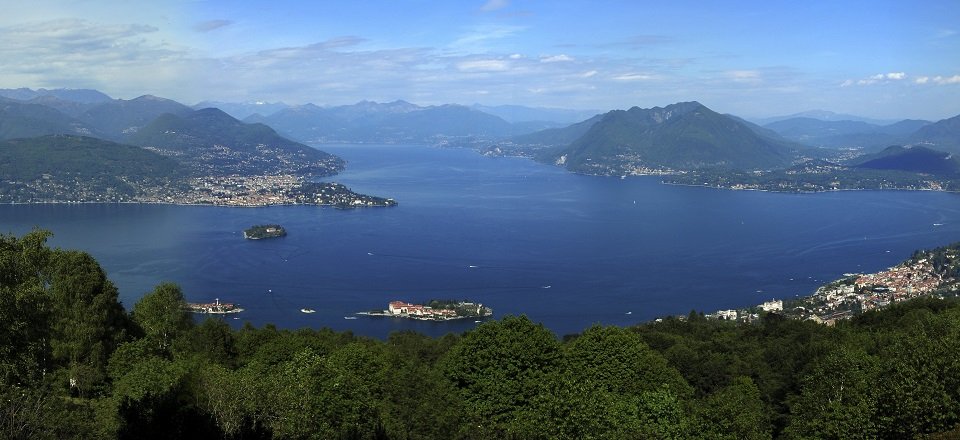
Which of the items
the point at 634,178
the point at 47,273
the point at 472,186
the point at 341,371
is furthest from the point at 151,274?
the point at 634,178

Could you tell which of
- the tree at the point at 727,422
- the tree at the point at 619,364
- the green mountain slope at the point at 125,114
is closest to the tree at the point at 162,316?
the tree at the point at 619,364

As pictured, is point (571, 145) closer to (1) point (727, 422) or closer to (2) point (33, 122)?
(2) point (33, 122)

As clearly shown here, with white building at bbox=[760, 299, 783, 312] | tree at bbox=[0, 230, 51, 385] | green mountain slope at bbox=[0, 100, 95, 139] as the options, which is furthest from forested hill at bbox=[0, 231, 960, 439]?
green mountain slope at bbox=[0, 100, 95, 139]

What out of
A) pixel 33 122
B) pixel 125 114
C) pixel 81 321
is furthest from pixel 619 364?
pixel 125 114

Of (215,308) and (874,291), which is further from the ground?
(215,308)

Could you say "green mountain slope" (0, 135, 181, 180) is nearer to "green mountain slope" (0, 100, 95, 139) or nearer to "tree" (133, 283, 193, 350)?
"green mountain slope" (0, 100, 95, 139)

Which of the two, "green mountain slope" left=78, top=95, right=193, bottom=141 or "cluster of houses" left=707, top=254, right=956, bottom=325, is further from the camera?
"green mountain slope" left=78, top=95, right=193, bottom=141

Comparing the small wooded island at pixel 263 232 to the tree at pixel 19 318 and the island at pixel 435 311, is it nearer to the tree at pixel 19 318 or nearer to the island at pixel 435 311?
the island at pixel 435 311
